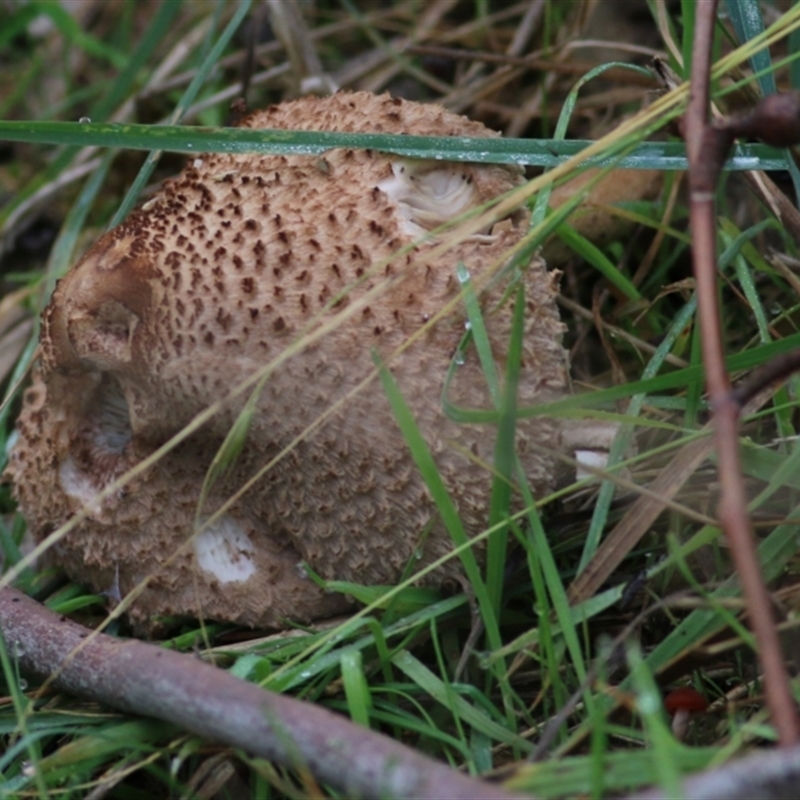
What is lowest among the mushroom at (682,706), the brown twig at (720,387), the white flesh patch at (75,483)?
the mushroom at (682,706)

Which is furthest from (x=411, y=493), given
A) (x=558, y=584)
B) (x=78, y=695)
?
(x=78, y=695)

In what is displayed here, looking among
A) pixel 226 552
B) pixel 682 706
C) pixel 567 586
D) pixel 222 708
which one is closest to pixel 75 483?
pixel 226 552

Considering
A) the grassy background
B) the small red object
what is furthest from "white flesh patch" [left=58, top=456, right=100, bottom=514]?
the small red object

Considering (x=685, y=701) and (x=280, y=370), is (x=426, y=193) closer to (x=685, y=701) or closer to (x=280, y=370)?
(x=280, y=370)

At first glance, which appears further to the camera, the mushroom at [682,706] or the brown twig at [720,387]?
the mushroom at [682,706]

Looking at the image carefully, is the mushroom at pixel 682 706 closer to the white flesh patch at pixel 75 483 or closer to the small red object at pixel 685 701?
the small red object at pixel 685 701

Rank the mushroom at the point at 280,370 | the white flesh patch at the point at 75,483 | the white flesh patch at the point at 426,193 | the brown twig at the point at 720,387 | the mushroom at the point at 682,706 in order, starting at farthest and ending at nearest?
the white flesh patch at the point at 75,483, the white flesh patch at the point at 426,193, the mushroom at the point at 280,370, the mushroom at the point at 682,706, the brown twig at the point at 720,387

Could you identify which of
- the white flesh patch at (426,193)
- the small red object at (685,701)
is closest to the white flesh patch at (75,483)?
the white flesh patch at (426,193)

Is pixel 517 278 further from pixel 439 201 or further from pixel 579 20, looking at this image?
pixel 579 20
